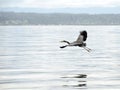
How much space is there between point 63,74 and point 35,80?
3786mm

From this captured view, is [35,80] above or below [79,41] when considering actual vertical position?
below

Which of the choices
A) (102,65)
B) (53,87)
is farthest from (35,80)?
(102,65)

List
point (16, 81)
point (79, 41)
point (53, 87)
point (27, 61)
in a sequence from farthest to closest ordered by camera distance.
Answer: point (27, 61), point (79, 41), point (16, 81), point (53, 87)

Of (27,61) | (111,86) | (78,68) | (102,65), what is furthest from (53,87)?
(27,61)

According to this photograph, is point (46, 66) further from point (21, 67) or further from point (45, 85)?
point (45, 85)

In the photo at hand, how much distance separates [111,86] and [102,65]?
12.8 meters

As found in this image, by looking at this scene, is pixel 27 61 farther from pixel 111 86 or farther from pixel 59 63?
pixel 111 86

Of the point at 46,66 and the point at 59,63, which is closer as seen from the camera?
the point at 46,66

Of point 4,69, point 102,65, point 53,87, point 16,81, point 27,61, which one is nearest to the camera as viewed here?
point 53,87

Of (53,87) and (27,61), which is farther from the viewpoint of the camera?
(27,61)

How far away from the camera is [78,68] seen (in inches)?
1639

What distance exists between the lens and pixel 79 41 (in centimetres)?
3653

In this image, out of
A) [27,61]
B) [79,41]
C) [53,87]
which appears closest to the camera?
[53,87]

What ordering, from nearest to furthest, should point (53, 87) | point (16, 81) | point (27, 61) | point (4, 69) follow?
point (53, 87)
point (16, 81)
point (4, 69)
point (27, 61)
